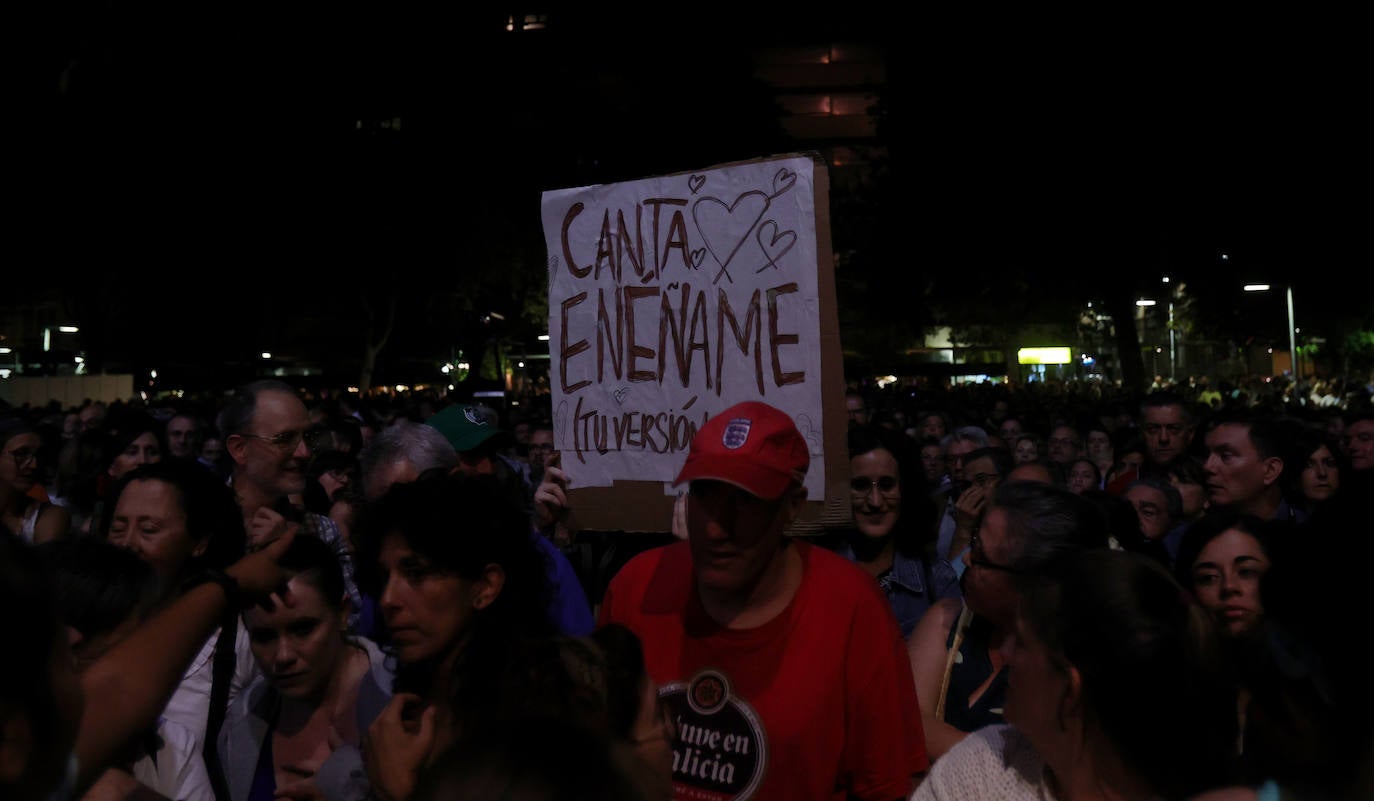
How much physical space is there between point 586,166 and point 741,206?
3549cm

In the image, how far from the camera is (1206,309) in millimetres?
38344

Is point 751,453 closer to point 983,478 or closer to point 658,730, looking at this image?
point 658,730

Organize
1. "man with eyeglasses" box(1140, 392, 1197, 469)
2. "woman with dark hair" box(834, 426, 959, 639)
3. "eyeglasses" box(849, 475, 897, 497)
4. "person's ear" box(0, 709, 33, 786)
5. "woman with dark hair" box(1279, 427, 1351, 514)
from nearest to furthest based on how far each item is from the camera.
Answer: "person's ear" box(0, 709, 33, 786), "woman with dark hair" box(834, 426, 959, 639), "eyeglasses" box(849, 475, 897, 497), "woman with dark hair" box(1279, 427, 1351, 514), "man with eyeglasses" box(1140, 392, 1197, 469)

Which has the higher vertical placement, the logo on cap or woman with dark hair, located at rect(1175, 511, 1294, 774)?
the logo on cap

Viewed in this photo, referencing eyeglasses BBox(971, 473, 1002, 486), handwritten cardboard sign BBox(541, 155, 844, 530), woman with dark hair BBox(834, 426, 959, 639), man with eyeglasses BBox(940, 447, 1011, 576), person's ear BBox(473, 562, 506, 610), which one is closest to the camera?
person's ear BBox(473, 562, 506, 610)

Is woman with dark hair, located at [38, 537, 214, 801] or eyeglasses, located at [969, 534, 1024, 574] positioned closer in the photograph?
woman with dark hair, located at [38, 537, 214, 801]

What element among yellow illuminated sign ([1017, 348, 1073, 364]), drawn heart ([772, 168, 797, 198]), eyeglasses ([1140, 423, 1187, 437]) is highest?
yellow illuminated sign ([1017, 348, 1073, 364])

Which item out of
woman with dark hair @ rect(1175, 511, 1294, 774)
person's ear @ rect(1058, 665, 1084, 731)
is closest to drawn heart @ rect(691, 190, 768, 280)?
woman with dark hair @ rect(1175, 511, 1294, 774)

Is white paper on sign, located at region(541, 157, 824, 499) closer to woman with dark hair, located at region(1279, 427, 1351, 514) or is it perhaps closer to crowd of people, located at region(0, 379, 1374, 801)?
crowd of people, located at region(0, 379, 1374, 801)

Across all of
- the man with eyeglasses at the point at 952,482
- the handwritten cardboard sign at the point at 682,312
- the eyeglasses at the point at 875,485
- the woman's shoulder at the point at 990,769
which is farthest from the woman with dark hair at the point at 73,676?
the man with eyeglasses at the point at 952,482

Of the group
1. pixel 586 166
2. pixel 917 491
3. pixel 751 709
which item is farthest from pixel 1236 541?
pixel 586 166

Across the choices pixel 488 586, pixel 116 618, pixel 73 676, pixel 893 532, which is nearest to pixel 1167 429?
pixel 893 532

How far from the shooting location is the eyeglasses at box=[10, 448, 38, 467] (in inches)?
318

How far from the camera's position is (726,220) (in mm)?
4285
